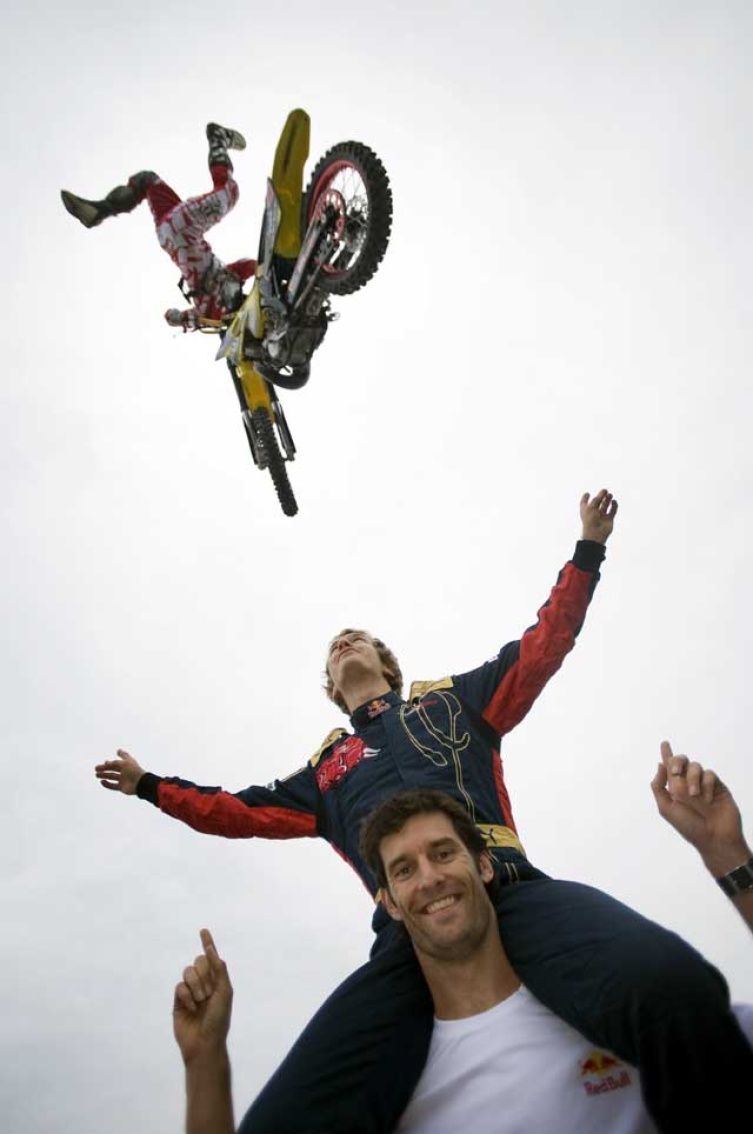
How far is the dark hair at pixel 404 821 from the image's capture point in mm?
2361

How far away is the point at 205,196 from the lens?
20.0 feet

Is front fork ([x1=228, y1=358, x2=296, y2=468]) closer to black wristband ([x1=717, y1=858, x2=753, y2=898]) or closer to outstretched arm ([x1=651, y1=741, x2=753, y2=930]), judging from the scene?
outstretched arm ([x1=651, y1=741, x2=753, y2=930])

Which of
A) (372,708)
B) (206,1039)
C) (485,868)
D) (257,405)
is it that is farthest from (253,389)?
(206,1039)

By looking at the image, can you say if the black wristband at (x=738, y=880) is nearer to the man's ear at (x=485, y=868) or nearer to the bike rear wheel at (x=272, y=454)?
the man's ear at (x=485, y=868)

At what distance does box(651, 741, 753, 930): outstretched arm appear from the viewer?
1.88m

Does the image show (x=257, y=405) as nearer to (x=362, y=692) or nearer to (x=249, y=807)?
(x=362, y=692)

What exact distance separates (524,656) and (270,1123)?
80.4 inches

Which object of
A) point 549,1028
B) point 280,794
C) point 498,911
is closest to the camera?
point 549,1028

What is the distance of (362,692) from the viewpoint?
372 cm

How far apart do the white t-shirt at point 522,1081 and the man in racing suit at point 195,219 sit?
19.8ft

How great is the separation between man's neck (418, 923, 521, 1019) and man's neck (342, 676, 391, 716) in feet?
5.55

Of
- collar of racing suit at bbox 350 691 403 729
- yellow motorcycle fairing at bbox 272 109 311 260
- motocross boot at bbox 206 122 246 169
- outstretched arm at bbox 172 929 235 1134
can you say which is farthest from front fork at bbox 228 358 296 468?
outstretched arm at bbox 172 929 235 1134

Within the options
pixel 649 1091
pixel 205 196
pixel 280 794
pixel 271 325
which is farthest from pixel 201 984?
pixel 205 196

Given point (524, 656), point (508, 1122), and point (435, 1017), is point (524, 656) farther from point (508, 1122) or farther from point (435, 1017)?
point (508, 1122)
